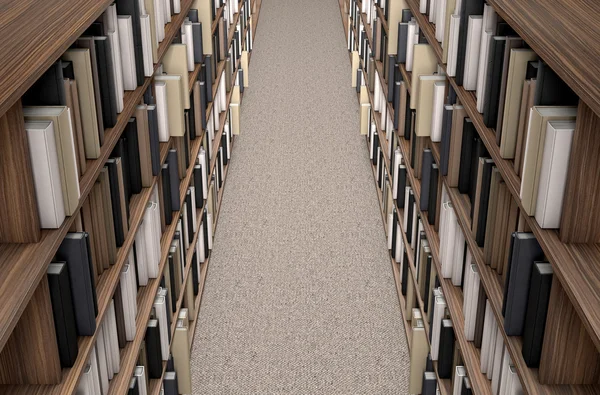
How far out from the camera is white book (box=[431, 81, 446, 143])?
2453 mm

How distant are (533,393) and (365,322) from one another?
1.70 meters

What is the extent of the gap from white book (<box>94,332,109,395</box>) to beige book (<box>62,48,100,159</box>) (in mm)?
480

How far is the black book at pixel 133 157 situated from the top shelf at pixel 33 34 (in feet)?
1.50

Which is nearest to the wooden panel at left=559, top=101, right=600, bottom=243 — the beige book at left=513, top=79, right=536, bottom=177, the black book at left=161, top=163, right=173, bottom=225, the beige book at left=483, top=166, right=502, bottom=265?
the beige book at left=513, top=79, right=536, bottom=177

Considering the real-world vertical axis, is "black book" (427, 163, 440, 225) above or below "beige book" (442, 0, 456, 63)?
below

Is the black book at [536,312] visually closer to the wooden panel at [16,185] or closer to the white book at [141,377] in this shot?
the wooden panel at [16,185]

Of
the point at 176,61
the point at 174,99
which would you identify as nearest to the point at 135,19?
the point at 174,99

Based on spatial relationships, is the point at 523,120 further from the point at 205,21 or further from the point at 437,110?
the point at 205,21

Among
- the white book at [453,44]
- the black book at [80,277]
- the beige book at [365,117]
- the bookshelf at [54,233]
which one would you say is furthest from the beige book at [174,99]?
the beige book at [365,117]

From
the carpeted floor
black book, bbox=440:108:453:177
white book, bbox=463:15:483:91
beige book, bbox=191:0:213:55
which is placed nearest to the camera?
white book, bbox=463:15:483:91

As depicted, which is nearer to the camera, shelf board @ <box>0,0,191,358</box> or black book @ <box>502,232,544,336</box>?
shelf board @ <box>0,0,191,358</box>

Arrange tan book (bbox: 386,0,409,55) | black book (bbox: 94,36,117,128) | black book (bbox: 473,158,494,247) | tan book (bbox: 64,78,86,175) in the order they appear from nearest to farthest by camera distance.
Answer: tan book (bbox: 64,78,86,175)
black book (bbox: 94,36,117,128)
black book (bbox: 473,158,494,247)
tan book (bbox: 386,0,409,55)

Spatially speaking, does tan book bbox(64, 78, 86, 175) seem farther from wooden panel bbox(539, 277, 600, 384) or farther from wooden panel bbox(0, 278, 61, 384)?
wooden panel bbox(539, 277, 600, 384)

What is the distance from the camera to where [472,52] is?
2.07m
